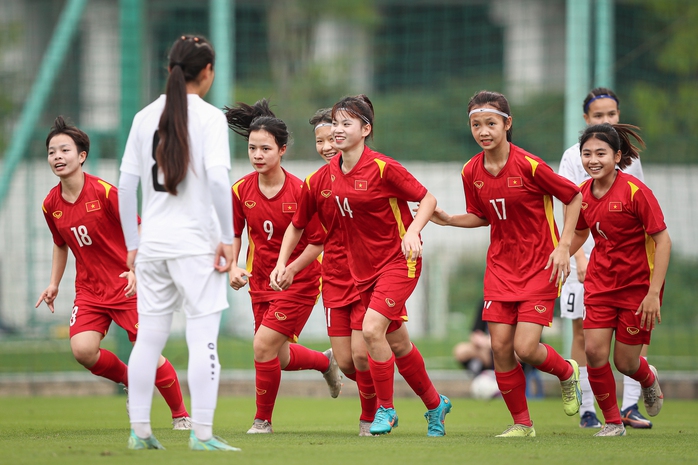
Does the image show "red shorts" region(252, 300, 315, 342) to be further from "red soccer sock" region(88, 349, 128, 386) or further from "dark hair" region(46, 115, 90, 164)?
"dark hair" region(46, 115, 90, 164)

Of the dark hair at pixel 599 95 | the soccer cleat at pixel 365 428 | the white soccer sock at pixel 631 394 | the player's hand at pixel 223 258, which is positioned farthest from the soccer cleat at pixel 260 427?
the dark hair at pixel 599 95

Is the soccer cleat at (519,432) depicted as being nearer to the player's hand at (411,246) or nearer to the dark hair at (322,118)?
the player's hand at (411,246)

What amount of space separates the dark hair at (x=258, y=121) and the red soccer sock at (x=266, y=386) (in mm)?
1521

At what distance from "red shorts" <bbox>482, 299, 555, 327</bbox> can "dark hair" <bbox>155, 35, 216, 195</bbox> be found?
2.36 m

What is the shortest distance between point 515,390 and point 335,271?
1484 millimetres

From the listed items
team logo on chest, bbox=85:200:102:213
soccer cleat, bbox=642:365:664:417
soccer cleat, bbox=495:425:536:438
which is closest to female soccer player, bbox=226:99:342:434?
team logo on chest, bbox=85:200:102:213

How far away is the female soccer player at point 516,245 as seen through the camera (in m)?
5.96

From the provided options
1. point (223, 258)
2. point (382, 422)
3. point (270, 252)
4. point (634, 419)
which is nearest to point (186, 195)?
point (223, 258)

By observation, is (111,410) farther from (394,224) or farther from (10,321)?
(10,321)

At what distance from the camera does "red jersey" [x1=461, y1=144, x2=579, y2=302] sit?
599 centimetres

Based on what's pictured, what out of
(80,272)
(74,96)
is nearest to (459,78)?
(74,96)

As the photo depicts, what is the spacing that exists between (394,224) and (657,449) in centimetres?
209

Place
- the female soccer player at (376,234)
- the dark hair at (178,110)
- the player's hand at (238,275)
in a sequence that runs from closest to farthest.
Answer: the dark hair at (178,110) → the player's hand at (238,275) → the female soccer player at (376,234)

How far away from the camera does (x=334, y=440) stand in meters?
5.85
